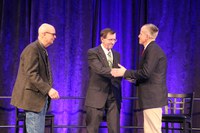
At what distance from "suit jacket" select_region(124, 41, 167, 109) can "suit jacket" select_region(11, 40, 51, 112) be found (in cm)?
98

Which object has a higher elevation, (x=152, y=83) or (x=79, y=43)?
(x=79, y=43)

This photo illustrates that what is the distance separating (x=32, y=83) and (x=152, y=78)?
3.98 ft

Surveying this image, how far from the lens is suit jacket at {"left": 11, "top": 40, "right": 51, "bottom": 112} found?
3.31 meters

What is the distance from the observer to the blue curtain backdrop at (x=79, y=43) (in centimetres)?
586

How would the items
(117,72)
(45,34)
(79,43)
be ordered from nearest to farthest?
1. (45,34)
2. (117,72)
3. (79,43)

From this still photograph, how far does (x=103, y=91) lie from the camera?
4.19m

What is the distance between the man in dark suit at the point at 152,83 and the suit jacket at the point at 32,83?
0.99 metres

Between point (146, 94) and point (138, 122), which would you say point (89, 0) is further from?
point (146, 94)

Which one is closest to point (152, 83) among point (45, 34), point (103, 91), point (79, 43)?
point (103, 91)

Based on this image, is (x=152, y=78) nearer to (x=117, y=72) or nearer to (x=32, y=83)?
(x=117, y=72)

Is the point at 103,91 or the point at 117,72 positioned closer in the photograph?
the point at 117,72

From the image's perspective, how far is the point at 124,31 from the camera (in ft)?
19.7

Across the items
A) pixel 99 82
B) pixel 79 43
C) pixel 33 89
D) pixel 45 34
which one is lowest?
pixel 33 89

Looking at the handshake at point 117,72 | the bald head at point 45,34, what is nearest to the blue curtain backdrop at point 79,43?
the handshake at point 117,72
